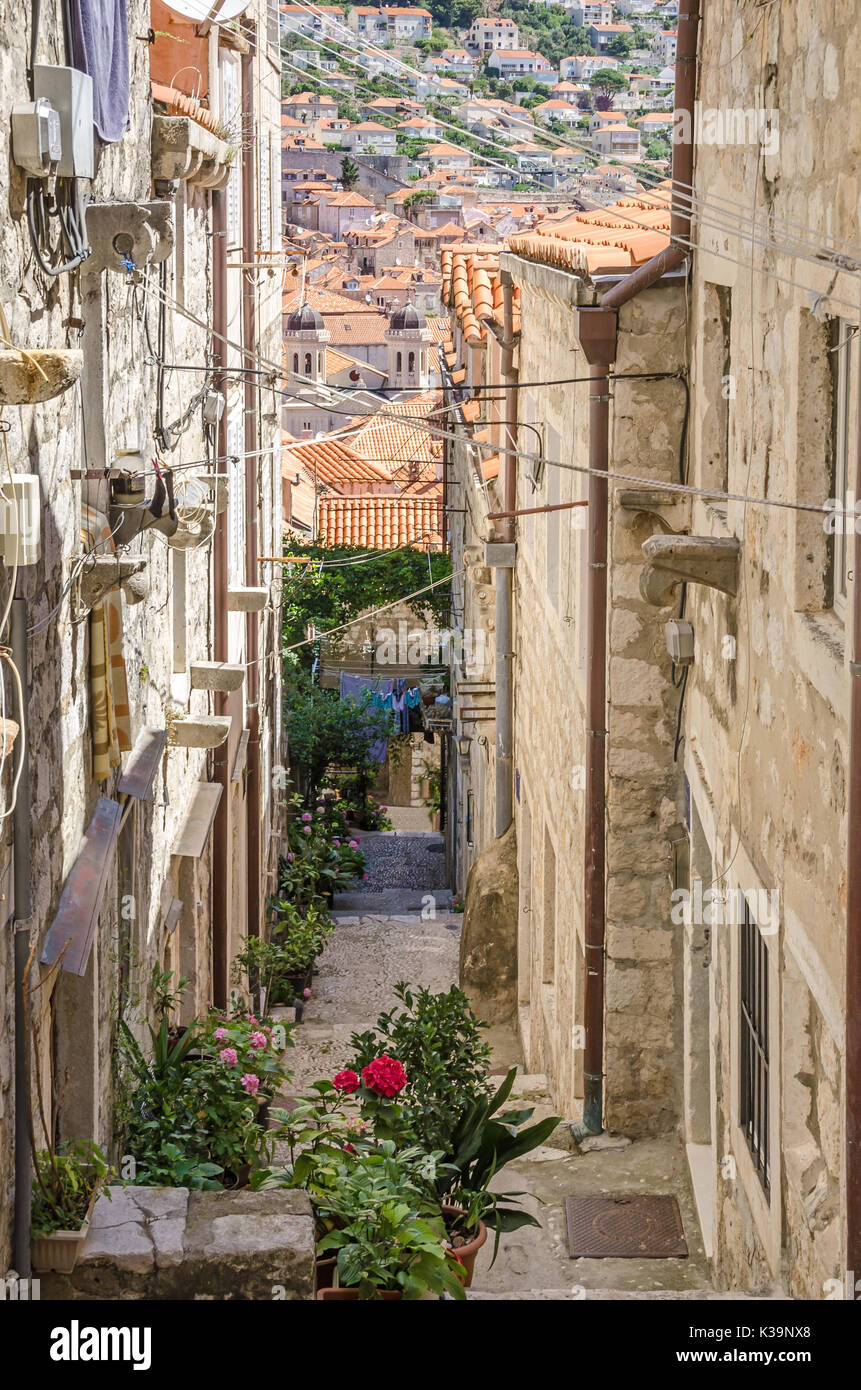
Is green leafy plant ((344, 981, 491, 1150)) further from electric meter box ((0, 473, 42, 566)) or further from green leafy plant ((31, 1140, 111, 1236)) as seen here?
electric meter box ((0, 473, 42, 566))

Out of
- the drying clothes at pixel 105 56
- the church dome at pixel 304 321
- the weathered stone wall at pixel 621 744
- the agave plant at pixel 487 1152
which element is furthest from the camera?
the church dome at pixel 304 321

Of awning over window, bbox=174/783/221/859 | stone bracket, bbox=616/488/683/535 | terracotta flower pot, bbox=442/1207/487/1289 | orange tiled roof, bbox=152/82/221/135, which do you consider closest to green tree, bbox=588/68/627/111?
orange tiled roof, bbox=152/82/221/135

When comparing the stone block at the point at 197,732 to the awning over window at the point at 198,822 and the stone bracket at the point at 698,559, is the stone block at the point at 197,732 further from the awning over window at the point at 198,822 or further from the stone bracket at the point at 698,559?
the stone bracket at the point at 698,559

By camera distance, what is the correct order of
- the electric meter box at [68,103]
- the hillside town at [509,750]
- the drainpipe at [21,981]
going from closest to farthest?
the hillside town at [509,750] → the drainpipe at [21,981] → the electric meter box at [68,103]

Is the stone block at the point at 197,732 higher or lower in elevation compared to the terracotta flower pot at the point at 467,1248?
higher

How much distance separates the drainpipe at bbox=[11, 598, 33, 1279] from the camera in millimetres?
4805

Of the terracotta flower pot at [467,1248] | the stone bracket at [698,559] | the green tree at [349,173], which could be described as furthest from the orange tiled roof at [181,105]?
the green tree at [349,173]

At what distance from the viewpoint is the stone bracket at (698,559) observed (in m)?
5.81

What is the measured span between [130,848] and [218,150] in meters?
4.04

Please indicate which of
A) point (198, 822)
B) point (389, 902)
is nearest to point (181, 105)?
point (198, 822)

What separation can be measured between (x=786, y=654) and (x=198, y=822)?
18.6ft

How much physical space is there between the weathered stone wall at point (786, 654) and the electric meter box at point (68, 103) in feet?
7.11

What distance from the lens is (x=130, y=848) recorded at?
740cm

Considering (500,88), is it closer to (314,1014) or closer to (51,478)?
(314,1014)
